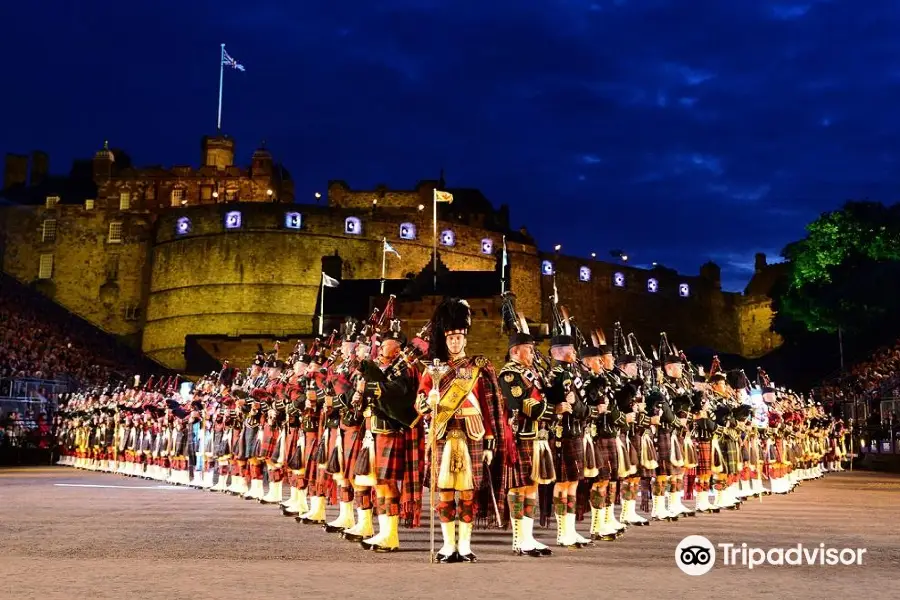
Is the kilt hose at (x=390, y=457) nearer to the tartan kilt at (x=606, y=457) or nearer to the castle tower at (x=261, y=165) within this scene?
the tartan kilt at (x=606, y=457)

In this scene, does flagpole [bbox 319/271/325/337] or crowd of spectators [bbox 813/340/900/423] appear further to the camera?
flagpole [bbox 319/271/325/337]

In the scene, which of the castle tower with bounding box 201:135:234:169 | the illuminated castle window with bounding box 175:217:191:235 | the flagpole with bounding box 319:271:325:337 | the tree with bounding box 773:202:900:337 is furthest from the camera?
the castle tower with bounding box 201:135:234:169

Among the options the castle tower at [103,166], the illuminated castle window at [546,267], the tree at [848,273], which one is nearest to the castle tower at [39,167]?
the castle tower at [103,166]

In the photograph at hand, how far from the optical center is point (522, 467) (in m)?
8.24

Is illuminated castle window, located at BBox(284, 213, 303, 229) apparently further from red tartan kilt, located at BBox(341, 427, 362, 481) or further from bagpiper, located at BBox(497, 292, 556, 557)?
bagpiper, located at BBox(497, 292, 556, 557)

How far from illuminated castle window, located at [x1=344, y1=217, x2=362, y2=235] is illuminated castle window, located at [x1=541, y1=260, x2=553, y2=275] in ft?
46.4

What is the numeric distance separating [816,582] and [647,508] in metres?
6.80

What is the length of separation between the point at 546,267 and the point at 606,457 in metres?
54.2

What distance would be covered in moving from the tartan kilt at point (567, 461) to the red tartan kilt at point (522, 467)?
0.43 metres

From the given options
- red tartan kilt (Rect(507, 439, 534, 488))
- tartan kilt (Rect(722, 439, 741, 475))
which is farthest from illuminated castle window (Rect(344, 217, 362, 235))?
red tartan kilt (Rect(507, 439, 534, 488))

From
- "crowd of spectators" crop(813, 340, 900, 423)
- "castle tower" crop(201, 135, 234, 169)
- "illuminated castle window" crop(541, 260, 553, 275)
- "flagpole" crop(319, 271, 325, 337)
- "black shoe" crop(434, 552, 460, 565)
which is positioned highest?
"castle tower" crop(201, 135, 234, 169)

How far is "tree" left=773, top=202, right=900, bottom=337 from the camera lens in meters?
47.9

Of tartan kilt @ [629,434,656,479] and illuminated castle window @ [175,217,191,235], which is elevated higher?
illuminated castle window @ [175,217,191,235]

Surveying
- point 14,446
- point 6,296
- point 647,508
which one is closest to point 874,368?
point 647,508
